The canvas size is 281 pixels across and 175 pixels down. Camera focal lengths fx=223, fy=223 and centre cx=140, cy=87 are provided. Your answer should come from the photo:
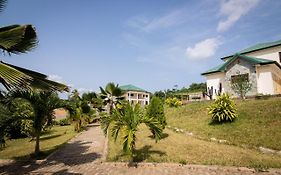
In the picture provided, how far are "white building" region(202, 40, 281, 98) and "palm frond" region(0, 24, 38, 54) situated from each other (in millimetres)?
22521

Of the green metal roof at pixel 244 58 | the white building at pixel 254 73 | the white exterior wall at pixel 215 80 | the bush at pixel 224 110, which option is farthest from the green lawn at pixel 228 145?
the white exterior wall at pixel 215 80

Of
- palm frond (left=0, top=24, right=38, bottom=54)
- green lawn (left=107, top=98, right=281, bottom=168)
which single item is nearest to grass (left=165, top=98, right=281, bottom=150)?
green lawn (left=107, top=98, right=281, bottom=168)

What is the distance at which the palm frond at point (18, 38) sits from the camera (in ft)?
20.1

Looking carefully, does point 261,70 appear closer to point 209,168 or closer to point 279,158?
point 279,158

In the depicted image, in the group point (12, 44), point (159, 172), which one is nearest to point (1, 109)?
point (12, 44)

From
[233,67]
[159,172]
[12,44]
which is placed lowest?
[159,172]

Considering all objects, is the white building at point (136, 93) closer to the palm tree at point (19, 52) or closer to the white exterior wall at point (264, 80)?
the white exterior wall at point (264, 80)

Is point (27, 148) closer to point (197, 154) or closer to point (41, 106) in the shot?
point (41, 106)

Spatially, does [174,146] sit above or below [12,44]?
below

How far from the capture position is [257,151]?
9.66 m

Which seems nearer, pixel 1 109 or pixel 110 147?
pixel 1 109

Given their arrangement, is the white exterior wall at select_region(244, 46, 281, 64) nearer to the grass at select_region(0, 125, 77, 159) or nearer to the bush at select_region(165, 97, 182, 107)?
the bush at select_region(165, 97, 182, 107)

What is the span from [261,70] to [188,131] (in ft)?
46.2

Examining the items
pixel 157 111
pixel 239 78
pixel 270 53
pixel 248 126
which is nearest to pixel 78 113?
pixel 157 111
